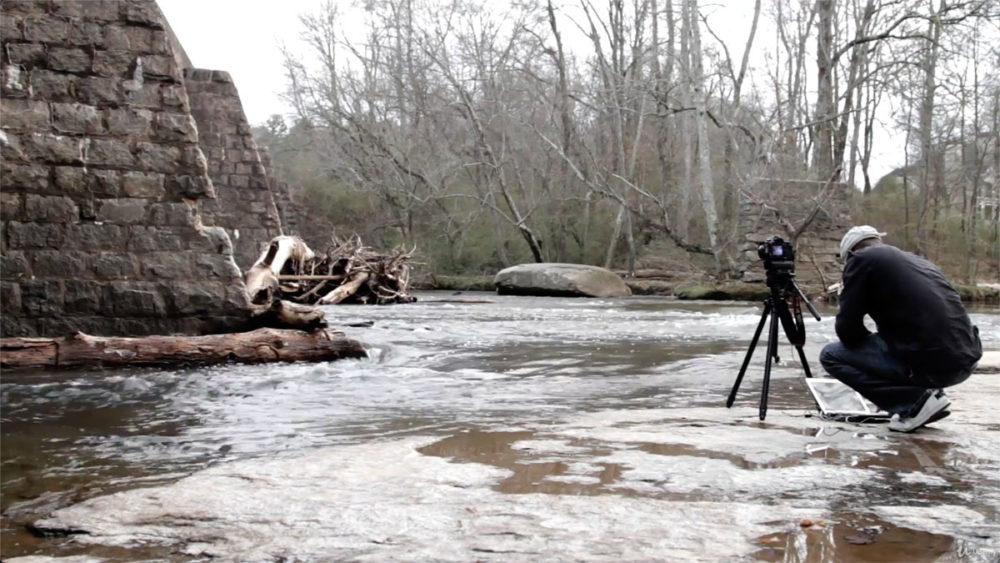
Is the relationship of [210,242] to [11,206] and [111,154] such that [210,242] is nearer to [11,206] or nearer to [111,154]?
[111,154]

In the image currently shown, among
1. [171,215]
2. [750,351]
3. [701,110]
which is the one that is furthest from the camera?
[701,110]

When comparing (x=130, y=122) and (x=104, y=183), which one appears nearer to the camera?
(x=104, y=183)

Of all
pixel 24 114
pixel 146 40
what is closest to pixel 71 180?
pixel 24 114

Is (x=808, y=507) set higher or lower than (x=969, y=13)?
lower

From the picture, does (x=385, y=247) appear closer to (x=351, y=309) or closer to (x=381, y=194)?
(x=381, y=194)

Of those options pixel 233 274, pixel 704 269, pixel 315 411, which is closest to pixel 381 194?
pixel 704 269

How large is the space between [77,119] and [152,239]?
110 centimetres

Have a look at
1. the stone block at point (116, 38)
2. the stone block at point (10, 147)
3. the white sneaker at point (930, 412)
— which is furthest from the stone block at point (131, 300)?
the white sneaker at point (930, 412)

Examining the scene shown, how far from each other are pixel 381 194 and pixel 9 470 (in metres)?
28.5

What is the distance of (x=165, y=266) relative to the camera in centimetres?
752

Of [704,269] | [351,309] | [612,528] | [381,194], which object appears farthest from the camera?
[381,194]

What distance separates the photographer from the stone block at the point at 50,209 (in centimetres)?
718

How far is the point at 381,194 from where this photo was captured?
31.9 m

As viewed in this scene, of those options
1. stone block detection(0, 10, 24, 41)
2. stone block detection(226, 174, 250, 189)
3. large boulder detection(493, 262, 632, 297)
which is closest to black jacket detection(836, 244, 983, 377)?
stone block detection(0, 10, 24, 41)
